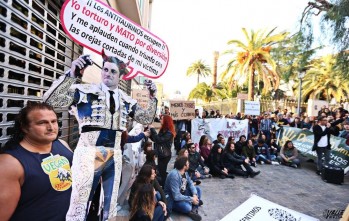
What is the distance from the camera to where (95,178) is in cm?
214

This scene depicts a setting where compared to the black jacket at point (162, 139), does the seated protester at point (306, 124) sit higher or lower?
higher

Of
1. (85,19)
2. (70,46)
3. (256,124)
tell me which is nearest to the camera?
(85,19)

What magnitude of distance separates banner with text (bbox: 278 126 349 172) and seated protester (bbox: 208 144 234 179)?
3.35 meters

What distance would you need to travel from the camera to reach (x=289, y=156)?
942 cm

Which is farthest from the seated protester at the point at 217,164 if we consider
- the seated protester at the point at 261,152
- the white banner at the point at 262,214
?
the white banner at the point at 262,214

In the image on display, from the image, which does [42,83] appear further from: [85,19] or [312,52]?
[312,52]

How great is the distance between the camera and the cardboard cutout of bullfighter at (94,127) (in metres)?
2.00

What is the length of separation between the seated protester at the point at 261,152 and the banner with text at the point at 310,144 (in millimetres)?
975

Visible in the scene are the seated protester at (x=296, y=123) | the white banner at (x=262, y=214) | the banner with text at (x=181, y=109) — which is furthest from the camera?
the seated protester at (x=296, y=123)

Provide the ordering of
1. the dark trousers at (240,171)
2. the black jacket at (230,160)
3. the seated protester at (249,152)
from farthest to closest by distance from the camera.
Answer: the seated protester at (249,152) < the black jacket at (230,160) < the dark trousers at (240,171)

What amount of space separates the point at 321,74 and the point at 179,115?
2362cm

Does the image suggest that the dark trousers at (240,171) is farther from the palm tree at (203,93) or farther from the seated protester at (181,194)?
the palm tree at (203,93)

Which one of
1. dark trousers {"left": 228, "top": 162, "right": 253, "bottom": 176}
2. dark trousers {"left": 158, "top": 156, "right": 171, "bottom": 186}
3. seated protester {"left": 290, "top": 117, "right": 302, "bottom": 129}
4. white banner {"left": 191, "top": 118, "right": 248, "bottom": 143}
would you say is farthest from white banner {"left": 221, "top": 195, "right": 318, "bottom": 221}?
seated protester {"left": 290, "top": 117, "right": 302, "bottom": 129}

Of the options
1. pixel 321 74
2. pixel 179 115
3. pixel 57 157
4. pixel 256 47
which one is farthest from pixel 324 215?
pixel 321 74
